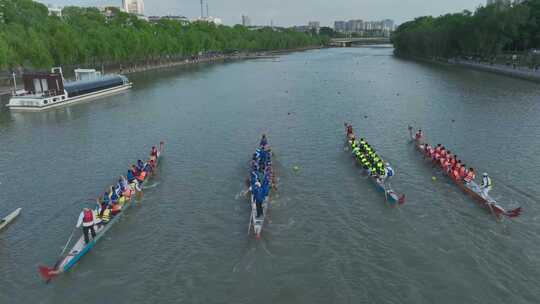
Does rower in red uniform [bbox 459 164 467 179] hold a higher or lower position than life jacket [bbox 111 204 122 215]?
higher

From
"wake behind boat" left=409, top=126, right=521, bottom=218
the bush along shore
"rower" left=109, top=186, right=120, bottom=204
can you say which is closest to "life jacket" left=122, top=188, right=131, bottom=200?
"rower" left=109, top=186, right=120, bottom=204

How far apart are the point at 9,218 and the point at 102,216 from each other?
20.3 feet

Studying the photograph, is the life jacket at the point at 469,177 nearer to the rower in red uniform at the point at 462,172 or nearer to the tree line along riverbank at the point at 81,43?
the rower in red uniform at the point at 462,172

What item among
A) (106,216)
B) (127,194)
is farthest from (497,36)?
(106,216)

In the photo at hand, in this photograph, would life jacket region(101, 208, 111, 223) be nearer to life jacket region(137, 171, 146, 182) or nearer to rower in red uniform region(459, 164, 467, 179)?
life jacket region(137, 171, 146, 182)

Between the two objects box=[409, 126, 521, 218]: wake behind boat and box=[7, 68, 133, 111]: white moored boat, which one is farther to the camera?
box=[7, 68, 133, 111]: white moored boat

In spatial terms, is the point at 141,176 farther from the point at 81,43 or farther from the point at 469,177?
the point at 81,43

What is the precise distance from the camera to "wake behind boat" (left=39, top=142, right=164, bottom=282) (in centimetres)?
2038

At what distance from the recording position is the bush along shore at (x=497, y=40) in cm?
10725

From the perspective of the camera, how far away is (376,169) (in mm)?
30797

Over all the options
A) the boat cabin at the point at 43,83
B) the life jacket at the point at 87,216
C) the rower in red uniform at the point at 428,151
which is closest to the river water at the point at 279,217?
the rower in red uniform at the point at 428,151

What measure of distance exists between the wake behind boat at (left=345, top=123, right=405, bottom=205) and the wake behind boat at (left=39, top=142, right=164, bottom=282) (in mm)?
16150

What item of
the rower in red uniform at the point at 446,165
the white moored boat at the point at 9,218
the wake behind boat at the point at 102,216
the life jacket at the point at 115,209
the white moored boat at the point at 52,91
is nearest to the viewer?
the wake behind boat at the point at 102,216

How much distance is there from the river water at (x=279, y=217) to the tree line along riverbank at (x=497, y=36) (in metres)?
66.3
